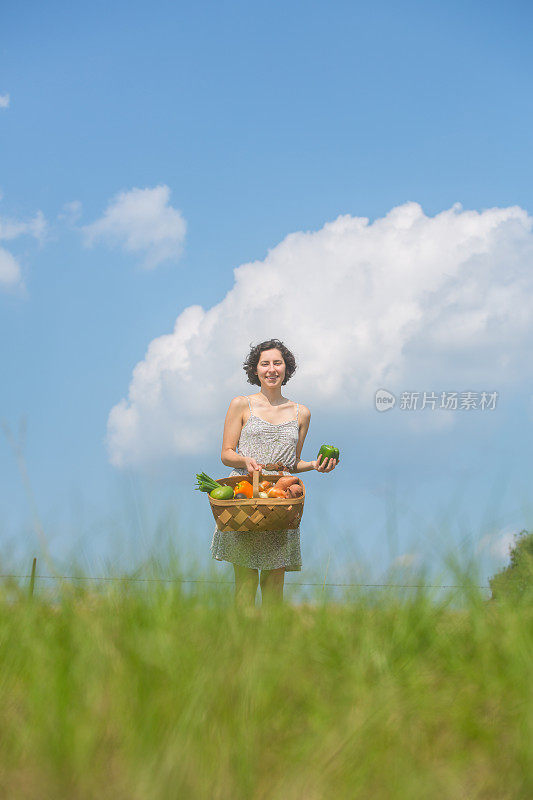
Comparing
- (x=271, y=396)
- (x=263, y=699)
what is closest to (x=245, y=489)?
(x=271, y=396)

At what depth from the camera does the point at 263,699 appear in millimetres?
2086

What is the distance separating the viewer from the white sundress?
4.89 meters

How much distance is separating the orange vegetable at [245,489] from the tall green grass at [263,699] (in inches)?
54.3

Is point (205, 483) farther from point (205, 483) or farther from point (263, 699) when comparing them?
point (263, 699)

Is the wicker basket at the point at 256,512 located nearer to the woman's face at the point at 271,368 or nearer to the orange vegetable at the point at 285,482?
the orange vegetable at the point at 285,482

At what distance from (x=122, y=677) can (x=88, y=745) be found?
0.36m

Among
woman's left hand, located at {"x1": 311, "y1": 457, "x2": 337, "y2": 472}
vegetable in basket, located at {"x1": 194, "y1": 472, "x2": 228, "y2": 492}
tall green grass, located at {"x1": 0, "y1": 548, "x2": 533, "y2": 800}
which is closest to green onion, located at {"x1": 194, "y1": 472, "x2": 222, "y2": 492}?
vegetable in basket, located at {"x1": 194, "y1": 472, "x2": 228, "y2": 492}

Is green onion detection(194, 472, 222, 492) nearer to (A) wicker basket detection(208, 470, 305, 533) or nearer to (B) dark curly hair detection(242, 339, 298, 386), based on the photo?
(A) wicker basket detection(208, 470, 305, 533)

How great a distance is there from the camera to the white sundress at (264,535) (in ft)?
16.0

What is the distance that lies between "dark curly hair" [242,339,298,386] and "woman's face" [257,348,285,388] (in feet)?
0.19

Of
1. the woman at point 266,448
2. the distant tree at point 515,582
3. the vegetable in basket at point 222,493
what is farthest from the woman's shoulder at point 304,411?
the distant tree at point 515,582

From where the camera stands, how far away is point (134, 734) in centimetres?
183

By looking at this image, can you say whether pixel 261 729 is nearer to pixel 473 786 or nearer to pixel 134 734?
pixel 134 734

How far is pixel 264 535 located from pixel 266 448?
596 millimetres
